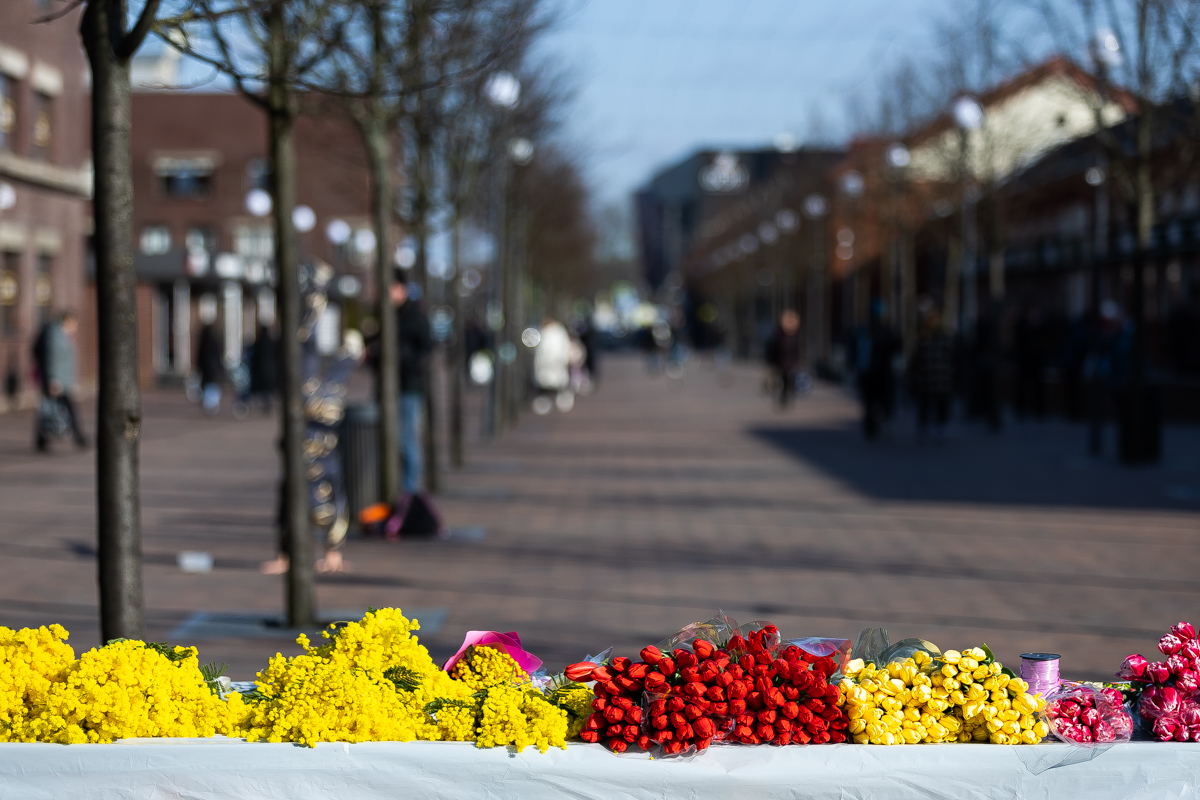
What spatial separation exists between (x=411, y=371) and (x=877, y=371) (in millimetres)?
10865

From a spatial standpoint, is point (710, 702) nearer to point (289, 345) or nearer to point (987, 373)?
point (289, 345)

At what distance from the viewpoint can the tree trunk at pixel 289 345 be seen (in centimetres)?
788

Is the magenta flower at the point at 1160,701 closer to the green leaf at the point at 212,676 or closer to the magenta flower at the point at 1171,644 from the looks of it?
the magenta flower at the point at 1171,644

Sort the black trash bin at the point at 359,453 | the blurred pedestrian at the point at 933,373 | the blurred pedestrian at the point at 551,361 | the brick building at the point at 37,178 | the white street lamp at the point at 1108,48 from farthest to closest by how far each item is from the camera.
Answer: the blurred pedestrian at the point at 551,361 → the brick building at the point at 37,178 → the blurred pedestrian at the point at 933,373 → the white street lamp at the point at 1108,48 → the black trash bin at the point at 359,453

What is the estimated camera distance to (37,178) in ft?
104

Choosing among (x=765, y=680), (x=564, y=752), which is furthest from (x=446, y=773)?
(x=765, y=680)

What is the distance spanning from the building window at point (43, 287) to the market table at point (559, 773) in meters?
29.9

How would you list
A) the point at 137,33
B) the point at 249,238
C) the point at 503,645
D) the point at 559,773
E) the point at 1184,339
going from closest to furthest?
the point at 559,773
the point at 503,645
the point at 137,33
the point at 1184,339
the point at 249,238

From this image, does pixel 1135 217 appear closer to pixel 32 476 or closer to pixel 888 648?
pixel 32 476

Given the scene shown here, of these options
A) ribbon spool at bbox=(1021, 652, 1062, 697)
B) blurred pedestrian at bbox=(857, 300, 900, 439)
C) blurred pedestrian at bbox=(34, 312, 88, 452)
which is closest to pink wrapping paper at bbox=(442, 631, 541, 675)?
ribbon spool at bbox=(1021, 652, 1062, 697)

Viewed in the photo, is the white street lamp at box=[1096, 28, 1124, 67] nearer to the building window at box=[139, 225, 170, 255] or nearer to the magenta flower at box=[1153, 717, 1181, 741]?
the magenta flower at box=[1153, 717, 1181, 741]

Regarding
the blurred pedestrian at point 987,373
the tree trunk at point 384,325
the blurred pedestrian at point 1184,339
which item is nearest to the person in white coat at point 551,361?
the blurred pedestrian at point 987,373

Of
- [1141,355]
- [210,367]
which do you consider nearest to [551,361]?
[210,367]

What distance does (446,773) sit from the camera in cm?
375
